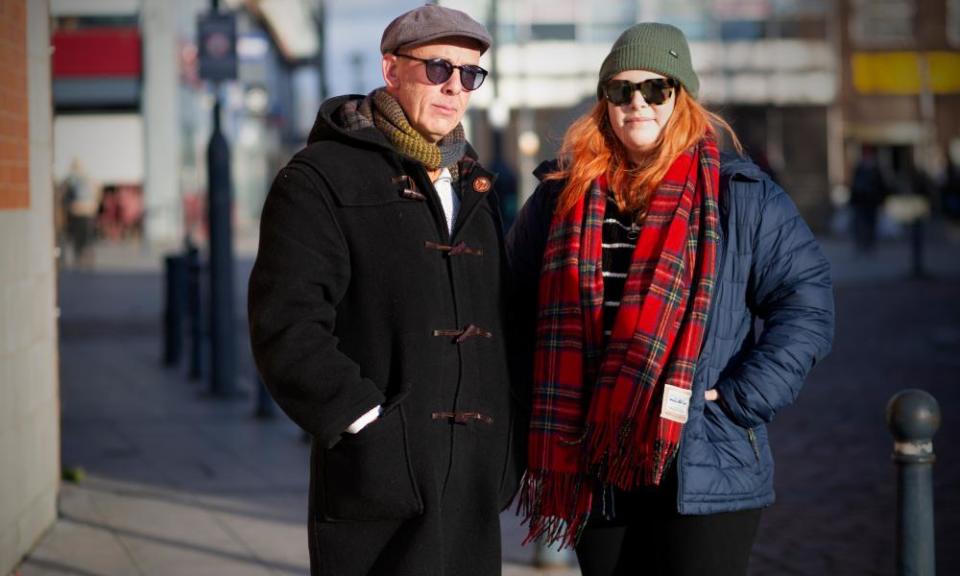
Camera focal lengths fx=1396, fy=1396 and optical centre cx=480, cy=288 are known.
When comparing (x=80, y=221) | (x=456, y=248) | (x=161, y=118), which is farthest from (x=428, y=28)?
(x=161, y=118)

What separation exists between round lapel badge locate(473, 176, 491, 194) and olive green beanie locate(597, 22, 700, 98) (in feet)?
1.38

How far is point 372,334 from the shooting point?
3189 millimetres

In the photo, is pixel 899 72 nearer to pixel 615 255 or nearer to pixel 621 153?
pixel 621 153

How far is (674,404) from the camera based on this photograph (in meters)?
3.27

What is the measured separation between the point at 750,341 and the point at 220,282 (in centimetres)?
790

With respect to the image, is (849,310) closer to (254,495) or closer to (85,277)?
(254,495)

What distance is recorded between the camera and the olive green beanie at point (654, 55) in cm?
348

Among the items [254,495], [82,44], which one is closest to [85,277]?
[82,44]

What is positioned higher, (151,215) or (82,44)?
(82,44)

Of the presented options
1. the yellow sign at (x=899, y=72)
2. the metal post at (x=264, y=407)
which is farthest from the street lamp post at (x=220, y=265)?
the yellow sign at (x=899, y=72)

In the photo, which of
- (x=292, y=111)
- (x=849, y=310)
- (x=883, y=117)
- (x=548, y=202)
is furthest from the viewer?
(x=883, y=117)

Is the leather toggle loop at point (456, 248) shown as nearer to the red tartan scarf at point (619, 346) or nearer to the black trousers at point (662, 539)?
the red tartan scarf at point (619, 346)

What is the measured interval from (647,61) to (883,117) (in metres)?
44.4

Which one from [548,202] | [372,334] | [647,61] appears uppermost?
[647,61]
